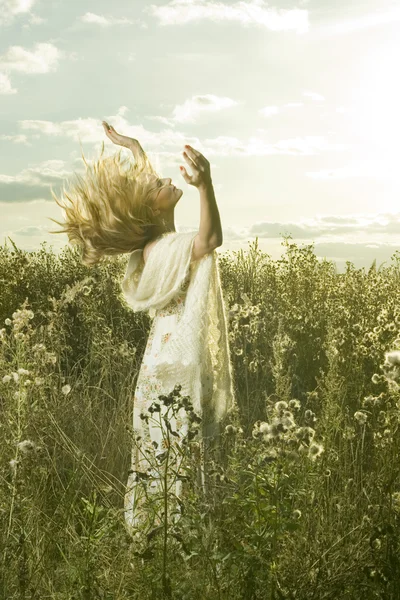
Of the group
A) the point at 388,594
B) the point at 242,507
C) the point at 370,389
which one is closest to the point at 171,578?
the point at 242,507

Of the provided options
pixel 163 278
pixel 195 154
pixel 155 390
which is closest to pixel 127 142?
pixel 195 154

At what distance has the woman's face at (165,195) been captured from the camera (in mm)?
3559

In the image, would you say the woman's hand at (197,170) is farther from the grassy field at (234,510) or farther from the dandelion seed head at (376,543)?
the dandelion seed head at (376,543)

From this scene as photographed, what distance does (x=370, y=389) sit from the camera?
16.4ft

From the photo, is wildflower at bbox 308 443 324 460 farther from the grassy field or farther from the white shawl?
the white shawl

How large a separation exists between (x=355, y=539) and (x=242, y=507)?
0.68m

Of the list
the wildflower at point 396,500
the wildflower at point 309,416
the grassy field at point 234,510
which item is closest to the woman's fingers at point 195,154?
the grassy field at point 234,510

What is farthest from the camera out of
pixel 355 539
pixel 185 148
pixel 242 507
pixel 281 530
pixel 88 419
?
pixel 88 419

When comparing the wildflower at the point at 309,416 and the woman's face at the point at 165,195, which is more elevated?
the woman's face at the point at 165,195

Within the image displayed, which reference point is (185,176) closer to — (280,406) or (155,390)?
(155,390)

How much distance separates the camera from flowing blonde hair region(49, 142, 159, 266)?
138 inches

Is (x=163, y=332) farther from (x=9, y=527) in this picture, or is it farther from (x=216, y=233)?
(x=9, y=527)

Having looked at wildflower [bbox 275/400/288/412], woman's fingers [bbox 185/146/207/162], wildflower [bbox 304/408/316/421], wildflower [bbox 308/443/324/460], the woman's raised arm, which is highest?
the woman's raised arm

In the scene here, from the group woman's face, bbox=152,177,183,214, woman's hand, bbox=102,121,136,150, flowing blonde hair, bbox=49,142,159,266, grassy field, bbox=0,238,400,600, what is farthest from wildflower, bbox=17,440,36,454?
woman's hand, bbox=102,121,136,150
